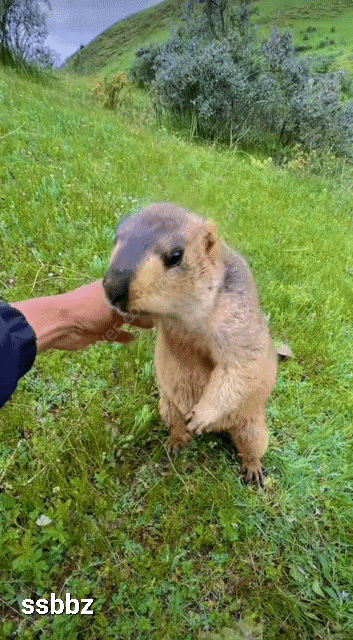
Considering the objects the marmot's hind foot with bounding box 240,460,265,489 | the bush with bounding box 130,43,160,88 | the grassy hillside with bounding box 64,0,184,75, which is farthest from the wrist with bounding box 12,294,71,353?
the bush with bounding box 130,43,160,88

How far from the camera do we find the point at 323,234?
570 cm

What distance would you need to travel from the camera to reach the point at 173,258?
1662mm

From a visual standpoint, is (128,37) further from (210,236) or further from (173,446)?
(210,236)

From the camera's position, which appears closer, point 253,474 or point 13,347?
point 13,347

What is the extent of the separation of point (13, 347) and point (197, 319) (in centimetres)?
69

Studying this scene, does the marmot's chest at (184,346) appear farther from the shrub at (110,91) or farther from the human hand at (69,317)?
the shrub at (110,91)

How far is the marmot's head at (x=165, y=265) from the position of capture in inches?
58.6

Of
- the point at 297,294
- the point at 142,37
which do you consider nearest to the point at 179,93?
the point at 142,37

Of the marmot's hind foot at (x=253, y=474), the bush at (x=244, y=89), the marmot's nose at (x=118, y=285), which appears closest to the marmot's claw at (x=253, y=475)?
the marmot's hind foot at (x=253, y=474)

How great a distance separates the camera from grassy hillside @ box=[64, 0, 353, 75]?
11.9 metres

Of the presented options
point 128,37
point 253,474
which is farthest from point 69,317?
point 128,37

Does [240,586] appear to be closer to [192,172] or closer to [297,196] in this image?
[192,172]

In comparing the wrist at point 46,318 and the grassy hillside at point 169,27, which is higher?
the grassy hillside at point 169,27

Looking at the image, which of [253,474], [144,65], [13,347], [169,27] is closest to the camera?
[13,347]
